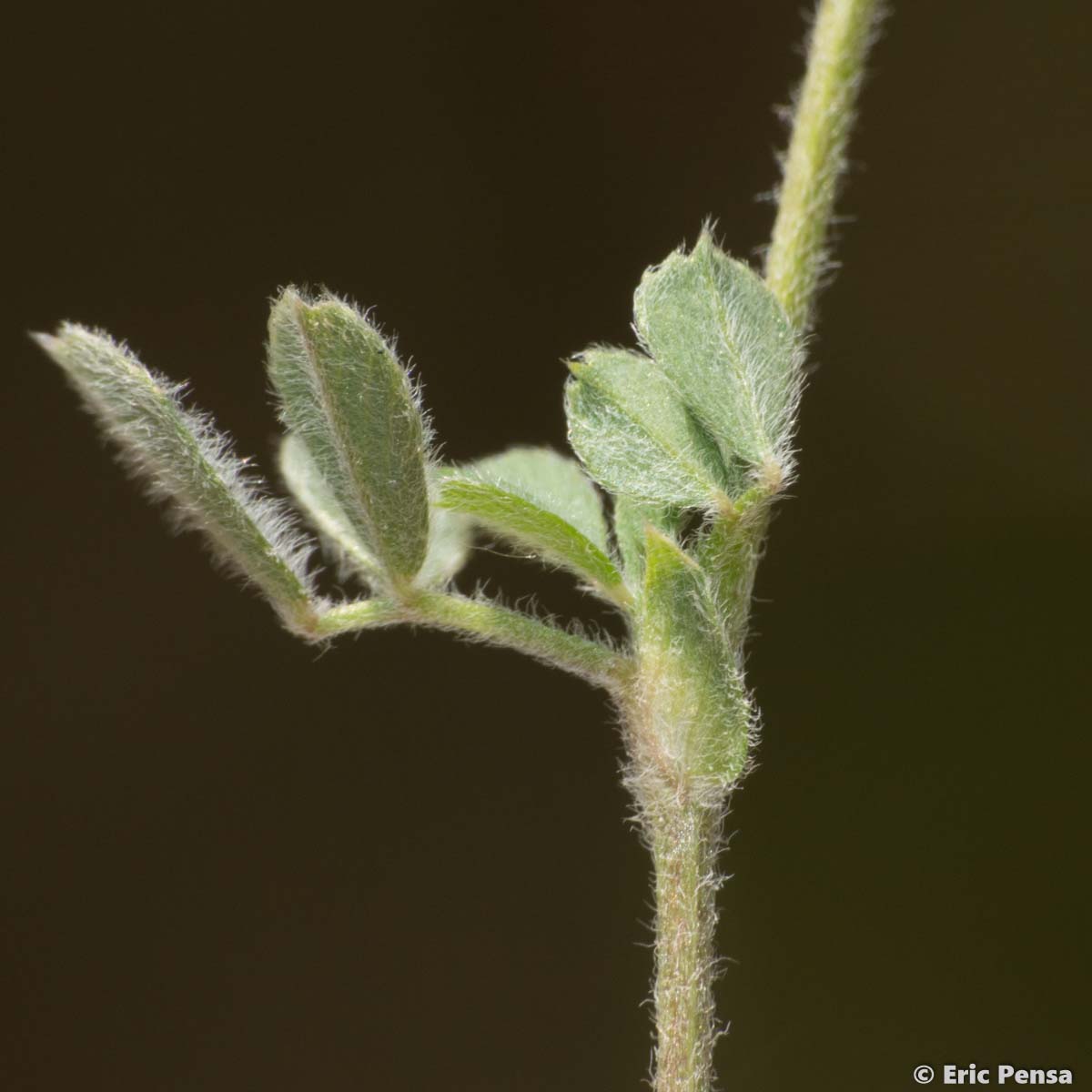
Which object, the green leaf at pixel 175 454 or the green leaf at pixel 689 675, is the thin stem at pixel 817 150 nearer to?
the green leaf at pixel 689 675

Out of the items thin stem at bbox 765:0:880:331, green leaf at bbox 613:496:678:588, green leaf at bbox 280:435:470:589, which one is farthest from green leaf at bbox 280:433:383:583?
thin stem at bbox 765:0:880:331

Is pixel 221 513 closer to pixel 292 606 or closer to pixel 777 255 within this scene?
pixel 292 606

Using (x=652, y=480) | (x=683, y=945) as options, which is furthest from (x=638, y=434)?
(x=683, y=945)

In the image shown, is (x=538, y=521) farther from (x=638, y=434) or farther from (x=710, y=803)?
(x=710, y=803)

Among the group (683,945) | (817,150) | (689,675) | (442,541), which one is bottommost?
(683,945)

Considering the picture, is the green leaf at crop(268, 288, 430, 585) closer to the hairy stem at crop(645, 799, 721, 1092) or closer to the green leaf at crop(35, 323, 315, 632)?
the green leaf at crop(35, 323, 315, 632)

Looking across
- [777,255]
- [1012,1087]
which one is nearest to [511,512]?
[777,255]

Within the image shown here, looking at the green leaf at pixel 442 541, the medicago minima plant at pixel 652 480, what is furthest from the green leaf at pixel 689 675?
the green leaf at pixel 442 541
